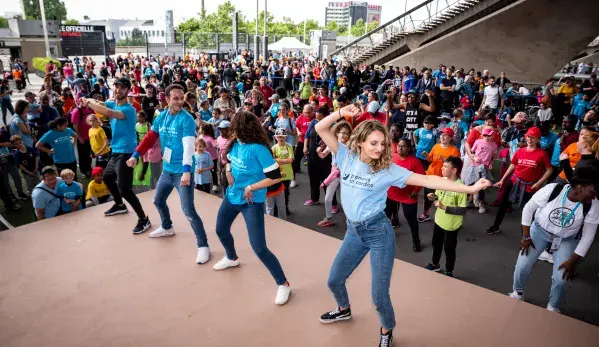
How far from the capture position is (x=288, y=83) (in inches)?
738

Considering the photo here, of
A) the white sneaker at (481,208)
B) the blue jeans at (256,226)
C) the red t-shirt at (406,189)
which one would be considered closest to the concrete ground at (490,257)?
the white sneaker at (481,208)

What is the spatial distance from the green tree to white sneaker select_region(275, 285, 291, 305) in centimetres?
9449

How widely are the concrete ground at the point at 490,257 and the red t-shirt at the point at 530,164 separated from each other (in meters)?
0.94

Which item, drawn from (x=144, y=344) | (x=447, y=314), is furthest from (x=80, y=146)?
(x=447, y=314)

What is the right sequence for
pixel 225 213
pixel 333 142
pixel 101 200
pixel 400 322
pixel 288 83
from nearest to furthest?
pixel 333 142 → pixel 400 322 → pixel 225 213 → pixel 101 200 → pixel 288 83

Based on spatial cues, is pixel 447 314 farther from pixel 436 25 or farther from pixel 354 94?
pixel 436 25

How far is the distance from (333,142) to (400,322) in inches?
59.0

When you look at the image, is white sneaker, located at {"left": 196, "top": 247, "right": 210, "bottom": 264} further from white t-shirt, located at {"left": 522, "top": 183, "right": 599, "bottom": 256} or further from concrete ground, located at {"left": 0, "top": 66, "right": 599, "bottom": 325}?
white t-shirt, located at {"left": 522, "top": 183, "right": 599, "bottom": 256}

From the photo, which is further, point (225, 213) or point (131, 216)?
point (131, 216)

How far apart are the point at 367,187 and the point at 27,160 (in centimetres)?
645

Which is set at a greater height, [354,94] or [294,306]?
[354,94]

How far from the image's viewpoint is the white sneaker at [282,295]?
320 cm

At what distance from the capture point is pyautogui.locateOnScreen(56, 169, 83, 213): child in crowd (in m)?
4.93

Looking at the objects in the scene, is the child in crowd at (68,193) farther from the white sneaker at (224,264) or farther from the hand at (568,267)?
the hand at (568,267)
